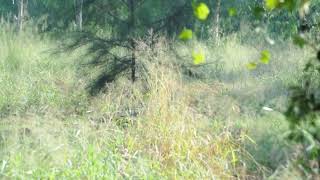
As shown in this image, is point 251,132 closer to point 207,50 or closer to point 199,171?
point 199,171

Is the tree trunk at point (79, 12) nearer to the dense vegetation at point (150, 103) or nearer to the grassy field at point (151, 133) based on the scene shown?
the dense vegetation at point (150, 103)

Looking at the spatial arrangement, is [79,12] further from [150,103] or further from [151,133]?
[151,133]

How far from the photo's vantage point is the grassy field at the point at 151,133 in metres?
4.77

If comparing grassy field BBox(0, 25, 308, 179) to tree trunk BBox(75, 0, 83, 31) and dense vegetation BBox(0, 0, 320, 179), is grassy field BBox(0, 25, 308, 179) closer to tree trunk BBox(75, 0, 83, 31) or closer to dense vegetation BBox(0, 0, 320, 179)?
dense vegetation BBox(0, 0, 320, 179)

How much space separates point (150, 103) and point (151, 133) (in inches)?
22.9

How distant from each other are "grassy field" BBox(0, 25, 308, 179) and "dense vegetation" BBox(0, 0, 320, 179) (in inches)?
0.5

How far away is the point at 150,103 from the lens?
6.38 metres

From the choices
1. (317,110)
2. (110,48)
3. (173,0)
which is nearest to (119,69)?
(110,48)

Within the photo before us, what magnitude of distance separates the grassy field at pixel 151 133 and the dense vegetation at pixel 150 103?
0.04 feet

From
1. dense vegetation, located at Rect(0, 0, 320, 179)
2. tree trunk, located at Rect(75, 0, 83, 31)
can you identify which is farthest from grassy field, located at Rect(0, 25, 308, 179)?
tree trunk, located at Rect(75, 0, 83, 31)

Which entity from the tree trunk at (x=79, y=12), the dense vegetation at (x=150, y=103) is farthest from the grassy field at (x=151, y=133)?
the tree trunk at (x=79, y=12)

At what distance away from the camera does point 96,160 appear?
4820mm

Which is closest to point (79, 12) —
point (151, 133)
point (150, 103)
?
point (150, 103)

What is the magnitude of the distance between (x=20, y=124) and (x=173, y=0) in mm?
3696
